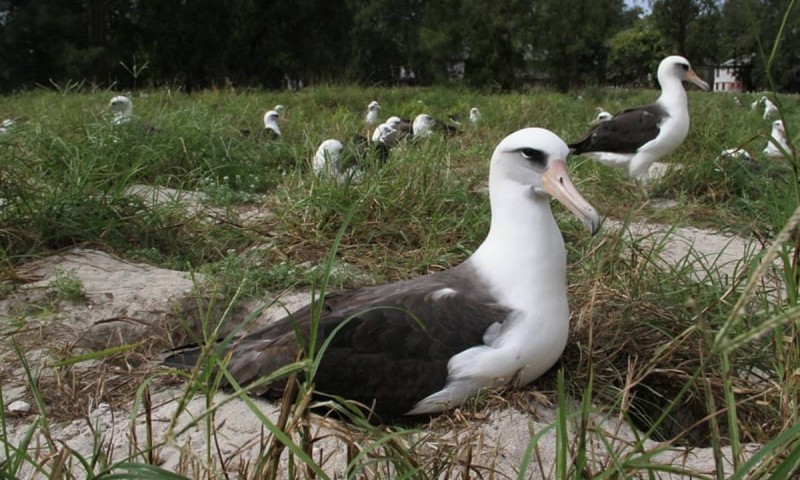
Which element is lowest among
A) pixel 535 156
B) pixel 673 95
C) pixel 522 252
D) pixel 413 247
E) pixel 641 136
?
pixel 413 247

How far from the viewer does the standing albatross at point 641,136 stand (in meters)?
5.76

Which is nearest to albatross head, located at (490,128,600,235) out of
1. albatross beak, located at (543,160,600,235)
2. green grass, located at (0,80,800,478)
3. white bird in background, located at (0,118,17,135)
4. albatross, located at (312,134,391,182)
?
albatross beak, located at (543,160,600,235)

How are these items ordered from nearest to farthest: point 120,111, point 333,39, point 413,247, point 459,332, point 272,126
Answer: point 459,332 → point 413,247 → point 120,111 → point 272,126 → point 333,39

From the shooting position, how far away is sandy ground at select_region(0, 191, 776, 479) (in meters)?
1.74

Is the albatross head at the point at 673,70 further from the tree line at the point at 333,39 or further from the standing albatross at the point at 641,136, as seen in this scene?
the tree line at the point at 333,39

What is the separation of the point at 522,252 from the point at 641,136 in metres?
3.89

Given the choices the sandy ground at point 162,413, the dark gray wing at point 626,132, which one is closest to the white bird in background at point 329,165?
the sandy ground at point 162,413

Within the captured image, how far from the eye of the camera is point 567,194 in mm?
2344

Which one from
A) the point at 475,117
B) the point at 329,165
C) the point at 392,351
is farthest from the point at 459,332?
the point at 475,117

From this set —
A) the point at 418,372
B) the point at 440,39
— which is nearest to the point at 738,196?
the point at 418,372

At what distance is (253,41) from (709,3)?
20620mm

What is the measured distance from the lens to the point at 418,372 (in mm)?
2250

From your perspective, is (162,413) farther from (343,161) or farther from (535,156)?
(343,161)

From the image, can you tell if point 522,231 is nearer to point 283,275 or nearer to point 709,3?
point 283,275
